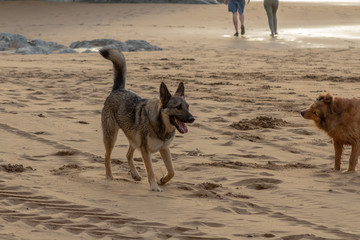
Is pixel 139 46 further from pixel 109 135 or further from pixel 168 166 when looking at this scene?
pixel 168 166

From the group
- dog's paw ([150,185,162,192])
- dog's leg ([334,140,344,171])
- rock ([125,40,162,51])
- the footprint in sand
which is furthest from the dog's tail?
rock ([125,40,162,51])

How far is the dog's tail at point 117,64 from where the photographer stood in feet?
22.2

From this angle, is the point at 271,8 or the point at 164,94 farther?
the point at 271,8

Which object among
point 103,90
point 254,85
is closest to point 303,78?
point 254,85

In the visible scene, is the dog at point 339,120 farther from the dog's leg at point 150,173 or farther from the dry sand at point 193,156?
the dog's leg at point 150,173

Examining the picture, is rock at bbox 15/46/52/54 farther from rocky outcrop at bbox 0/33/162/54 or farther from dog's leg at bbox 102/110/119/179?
dog's leg at bbox 102/110/119/179

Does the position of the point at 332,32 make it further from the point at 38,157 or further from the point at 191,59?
the point at 38,157

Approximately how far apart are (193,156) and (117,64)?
140 centimetres

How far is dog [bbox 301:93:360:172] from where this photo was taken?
682 cm

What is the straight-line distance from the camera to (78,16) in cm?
3469

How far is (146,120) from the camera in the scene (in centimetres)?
620

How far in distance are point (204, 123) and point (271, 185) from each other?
3006 mm

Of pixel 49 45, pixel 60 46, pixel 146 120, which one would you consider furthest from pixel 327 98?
pixel 49 45

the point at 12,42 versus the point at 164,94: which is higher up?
the point at 164,94
